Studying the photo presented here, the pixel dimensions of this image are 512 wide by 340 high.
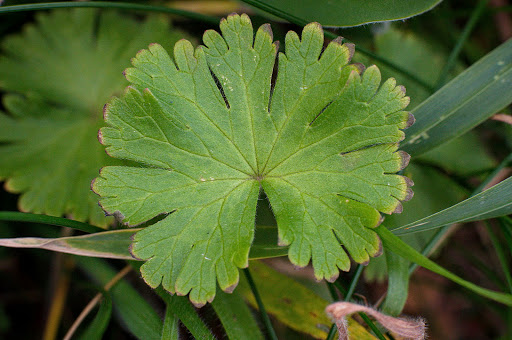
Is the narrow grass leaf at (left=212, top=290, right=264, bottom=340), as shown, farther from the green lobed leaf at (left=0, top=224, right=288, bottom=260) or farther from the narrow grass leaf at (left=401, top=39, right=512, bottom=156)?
the narrow grass leaf at (left=401, top=39, right=512, bottom=156)

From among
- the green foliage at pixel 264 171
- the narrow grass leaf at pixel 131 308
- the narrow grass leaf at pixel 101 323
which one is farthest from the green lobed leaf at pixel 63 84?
the narrow grass leaf at pixel 101 323

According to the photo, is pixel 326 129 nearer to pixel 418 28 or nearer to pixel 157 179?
pixel 157 179

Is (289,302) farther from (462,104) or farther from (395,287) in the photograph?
(462,104)

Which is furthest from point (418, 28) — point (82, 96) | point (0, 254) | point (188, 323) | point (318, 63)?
point (0, 254)

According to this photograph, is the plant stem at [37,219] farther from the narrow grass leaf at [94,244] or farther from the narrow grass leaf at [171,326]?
the narrow grass leaf at [171,326]

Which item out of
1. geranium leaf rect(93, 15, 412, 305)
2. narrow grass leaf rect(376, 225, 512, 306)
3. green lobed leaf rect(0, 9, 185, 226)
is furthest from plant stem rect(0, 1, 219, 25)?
narrow grass leaf rect(376, 225, 512, 306)

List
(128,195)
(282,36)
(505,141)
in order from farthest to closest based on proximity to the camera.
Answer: (505,141), (282,36), (128,195)
